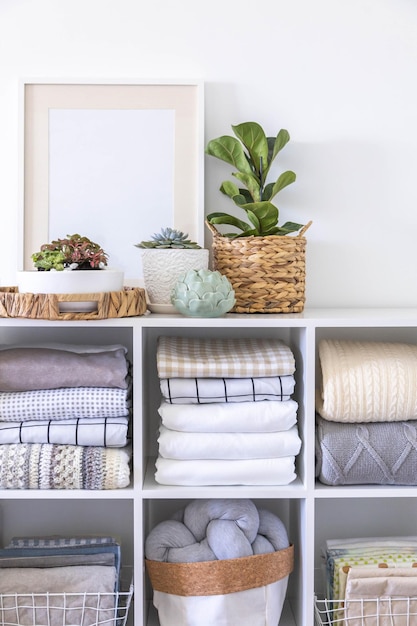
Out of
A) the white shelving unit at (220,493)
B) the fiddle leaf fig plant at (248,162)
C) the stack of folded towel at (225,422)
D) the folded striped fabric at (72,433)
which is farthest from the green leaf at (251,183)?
the folded striped fabric at (72,433)

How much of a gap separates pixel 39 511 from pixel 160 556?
1.43 ft

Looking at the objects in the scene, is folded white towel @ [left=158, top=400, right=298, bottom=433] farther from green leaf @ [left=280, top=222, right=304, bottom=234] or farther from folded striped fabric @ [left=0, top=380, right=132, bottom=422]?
green leaf @ [left=280, top=222, right=304, bottom=234]

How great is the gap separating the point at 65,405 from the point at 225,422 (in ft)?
1.13

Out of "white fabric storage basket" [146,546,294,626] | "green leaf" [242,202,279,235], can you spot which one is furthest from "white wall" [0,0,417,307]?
"white fabric storage basket" [146,546,294,626]

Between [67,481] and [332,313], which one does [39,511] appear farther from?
[332,313]

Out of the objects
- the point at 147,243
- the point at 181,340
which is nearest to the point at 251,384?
the point at 181,340

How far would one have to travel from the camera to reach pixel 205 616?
1.42 meters

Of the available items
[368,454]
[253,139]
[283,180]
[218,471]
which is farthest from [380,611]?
[253,139]

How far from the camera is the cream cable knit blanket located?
4.77 feet

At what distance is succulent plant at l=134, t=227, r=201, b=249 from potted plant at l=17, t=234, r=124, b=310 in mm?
124

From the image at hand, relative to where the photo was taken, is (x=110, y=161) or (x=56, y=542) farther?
(x=110, y=161)

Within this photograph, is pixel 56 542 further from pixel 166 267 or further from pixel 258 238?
pixel 258 238

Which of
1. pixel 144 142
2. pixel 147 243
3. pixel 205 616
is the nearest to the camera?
pixel 205 616

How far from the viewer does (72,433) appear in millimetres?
1447
